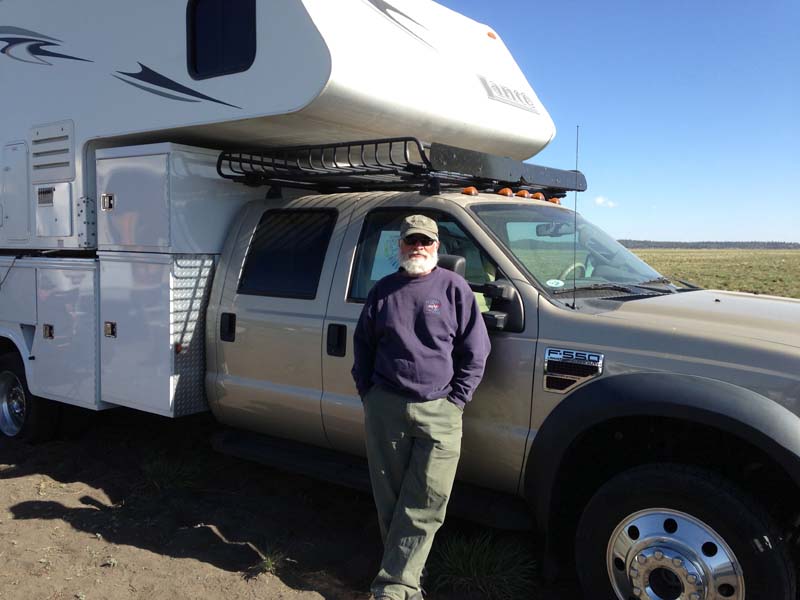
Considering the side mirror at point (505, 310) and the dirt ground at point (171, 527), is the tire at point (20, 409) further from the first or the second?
the side mirror at point (505, 310)

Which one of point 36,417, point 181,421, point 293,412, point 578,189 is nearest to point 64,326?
point 36,417

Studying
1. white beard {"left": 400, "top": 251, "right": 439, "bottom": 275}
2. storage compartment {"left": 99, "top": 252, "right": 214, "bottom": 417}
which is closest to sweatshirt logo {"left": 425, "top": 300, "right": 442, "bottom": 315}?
white beard {"left": 400, "top": 251, "right": 439, "bottom": 275}

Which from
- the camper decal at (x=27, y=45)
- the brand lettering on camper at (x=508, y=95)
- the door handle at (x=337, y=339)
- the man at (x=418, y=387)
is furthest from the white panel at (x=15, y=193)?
the man at (x=418, y=387)

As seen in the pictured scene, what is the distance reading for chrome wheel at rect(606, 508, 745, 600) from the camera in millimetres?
2820

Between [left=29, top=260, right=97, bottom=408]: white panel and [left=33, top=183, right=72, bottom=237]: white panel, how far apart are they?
0.26 meters

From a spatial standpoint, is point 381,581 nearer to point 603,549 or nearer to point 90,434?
point 603,549

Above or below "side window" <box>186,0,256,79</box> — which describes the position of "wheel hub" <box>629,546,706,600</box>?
below

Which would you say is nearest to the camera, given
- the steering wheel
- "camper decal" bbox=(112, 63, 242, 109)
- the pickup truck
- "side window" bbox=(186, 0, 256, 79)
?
the pickup truck

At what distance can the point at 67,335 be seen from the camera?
17.4 ft

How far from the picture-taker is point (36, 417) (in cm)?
577

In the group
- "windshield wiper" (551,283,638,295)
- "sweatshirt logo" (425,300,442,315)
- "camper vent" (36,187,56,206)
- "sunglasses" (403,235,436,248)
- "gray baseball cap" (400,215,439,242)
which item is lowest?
"sweatshirt logo" (425,300,442,315)

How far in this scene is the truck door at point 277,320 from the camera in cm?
420

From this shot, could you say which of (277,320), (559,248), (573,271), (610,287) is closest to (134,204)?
(277,320)

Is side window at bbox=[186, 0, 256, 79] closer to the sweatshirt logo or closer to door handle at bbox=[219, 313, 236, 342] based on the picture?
door handle at bbox=[219, 313, 236, 342]
